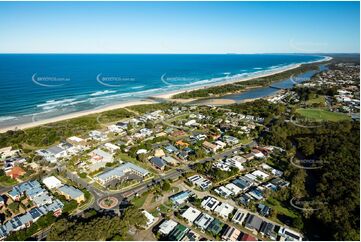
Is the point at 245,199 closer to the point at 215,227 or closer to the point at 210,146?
the point at 215,227

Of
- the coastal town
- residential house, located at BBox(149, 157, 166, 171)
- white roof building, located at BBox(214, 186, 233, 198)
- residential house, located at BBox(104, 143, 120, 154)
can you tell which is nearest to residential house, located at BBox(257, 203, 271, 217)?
the coastal town

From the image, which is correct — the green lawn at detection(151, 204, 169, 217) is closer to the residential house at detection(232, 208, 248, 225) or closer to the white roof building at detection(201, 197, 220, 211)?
the white roof building at detection(201, 197, 220, 211)

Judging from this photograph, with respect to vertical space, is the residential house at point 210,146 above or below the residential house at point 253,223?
above

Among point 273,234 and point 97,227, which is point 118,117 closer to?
point 97,227

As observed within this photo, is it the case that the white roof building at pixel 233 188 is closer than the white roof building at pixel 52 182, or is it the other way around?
the white roof building at pixel 233 188

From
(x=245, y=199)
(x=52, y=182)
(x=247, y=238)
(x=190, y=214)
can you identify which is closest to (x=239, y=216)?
(x=247, y=238)

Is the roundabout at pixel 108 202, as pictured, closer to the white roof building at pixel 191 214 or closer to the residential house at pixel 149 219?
the residential house at pixel 149 219

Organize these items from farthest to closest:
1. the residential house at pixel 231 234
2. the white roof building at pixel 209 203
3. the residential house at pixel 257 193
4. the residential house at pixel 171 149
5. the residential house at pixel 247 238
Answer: the residential house at pixel 171 149 < the residential house at pixel 257 193 < the white roof building at pixel 209 203 < the residential house at pixel 231 234 < the residential house at pixel 247 238

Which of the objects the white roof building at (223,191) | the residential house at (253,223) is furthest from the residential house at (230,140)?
the residential house at (253,223)
